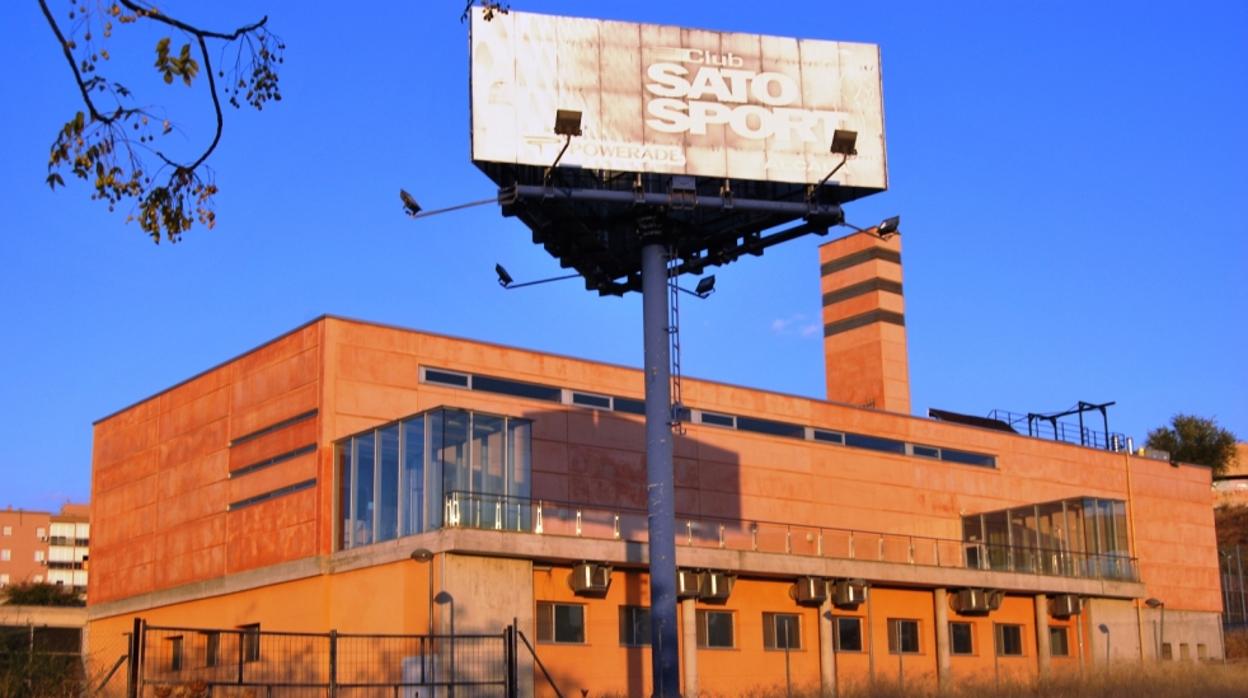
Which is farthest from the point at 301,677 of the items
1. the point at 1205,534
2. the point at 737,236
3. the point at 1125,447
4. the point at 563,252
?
the point at 1205,534

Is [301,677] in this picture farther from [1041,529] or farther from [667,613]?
[1041,529]

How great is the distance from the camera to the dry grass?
34.1m

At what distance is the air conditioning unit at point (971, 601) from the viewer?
4650 cm

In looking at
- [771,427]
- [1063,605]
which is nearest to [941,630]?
[1063,605]

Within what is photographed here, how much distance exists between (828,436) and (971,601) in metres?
7.75

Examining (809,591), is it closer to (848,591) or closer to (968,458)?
(848,591)

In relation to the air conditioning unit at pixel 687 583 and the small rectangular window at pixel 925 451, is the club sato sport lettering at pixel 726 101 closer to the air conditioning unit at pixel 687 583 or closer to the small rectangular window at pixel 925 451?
the air conditioning unit at pixel 687 583

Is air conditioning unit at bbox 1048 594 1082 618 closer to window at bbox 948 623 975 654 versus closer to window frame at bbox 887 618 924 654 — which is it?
window at bbox 948 623 975 654

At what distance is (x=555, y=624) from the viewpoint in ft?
118

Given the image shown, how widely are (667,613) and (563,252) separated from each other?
9.67 metres

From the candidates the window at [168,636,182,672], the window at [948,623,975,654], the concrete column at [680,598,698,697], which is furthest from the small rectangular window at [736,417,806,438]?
the window at [168,636,182,672]

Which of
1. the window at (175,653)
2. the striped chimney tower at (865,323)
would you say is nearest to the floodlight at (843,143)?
the window at (175,653)

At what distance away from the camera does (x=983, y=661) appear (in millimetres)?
47562

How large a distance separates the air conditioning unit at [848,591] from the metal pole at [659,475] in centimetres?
1099
